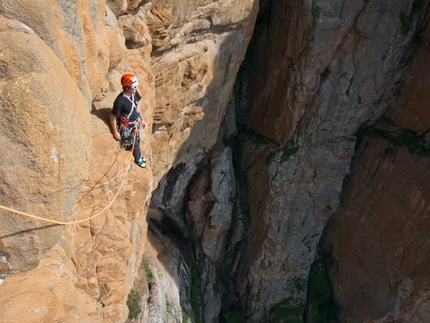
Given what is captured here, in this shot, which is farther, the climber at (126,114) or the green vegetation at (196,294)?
the green vegetation at (196,294)

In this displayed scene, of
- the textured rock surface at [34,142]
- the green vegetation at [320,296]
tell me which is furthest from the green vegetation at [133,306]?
the green vegetation at [320,296]

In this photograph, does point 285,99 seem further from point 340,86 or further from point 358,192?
point 358,192

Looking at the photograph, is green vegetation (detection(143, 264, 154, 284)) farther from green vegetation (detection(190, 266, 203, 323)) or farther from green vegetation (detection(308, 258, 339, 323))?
green vegetation (detection(308, 258, 339, 323))

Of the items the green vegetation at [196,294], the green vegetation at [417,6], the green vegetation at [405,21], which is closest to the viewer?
the green vegetation at [417,6]

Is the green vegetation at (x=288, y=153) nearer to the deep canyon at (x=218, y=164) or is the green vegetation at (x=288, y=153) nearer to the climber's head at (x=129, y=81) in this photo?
the deep canyon at (x=218, y=164)

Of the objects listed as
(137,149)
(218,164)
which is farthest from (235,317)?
(137,149)

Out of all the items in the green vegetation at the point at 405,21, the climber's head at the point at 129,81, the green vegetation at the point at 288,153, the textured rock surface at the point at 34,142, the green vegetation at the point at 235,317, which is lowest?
the green vegetation at the point at 235,317

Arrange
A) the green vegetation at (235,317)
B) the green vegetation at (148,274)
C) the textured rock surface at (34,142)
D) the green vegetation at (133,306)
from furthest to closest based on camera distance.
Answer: the green vegetation at (235,317) → the green vegetation at (148,274) → the green vegetation at (133,306) → the textured rock surface at (34,142)

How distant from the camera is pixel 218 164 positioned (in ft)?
45.8

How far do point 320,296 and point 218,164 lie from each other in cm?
769

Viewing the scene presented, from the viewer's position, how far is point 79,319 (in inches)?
186

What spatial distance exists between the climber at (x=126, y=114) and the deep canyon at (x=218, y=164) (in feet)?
0.84

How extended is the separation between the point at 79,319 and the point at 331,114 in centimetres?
1140

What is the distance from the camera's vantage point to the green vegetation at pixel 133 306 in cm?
922
